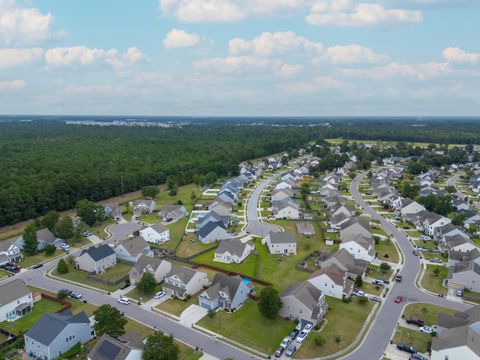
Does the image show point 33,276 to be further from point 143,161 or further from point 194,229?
point 143,161

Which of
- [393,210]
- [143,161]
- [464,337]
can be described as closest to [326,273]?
[464,337]

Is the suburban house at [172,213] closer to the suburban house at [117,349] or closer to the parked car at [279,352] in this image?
the suburban house at [117,349]

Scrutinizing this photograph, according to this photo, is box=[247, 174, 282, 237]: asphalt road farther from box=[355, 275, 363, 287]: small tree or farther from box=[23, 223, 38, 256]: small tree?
box=[23, 223, 38, 256]: small tree

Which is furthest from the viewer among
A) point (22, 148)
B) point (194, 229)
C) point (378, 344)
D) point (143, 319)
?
point (22, 148)

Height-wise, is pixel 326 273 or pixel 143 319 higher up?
pixel 326 273

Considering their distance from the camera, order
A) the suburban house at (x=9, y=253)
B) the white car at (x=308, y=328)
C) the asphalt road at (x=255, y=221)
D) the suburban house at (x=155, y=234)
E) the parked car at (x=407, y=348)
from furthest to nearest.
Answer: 1. the asphalt road at (x=255, y=221)
2. the suburban house at (x=155, y=234)
3. the suburban house at (x=9, y=253)
4. the white car at (x=308, y=328)
5. the parked car at (x=407, y=348)

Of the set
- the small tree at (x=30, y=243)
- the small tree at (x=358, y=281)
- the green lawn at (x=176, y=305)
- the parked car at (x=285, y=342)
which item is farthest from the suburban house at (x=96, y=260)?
the small tree at (x=358, y=281)

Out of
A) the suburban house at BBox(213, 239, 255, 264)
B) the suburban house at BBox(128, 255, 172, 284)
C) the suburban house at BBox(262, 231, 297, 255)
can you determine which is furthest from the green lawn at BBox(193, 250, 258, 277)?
the suburban house at BBox(128, 255, 172, 284)

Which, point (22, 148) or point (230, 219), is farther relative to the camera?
point (22, 148)
